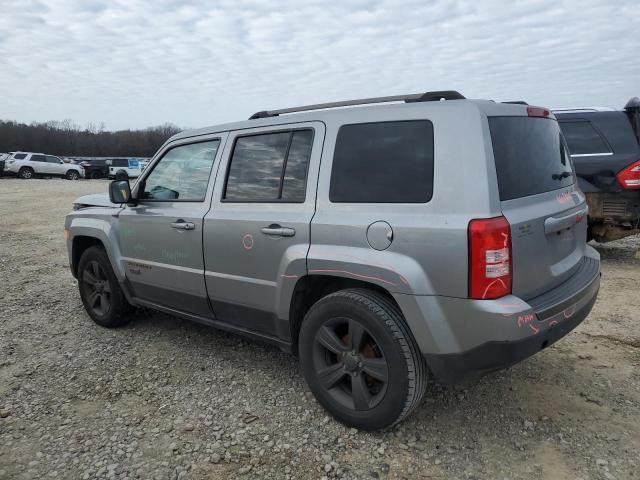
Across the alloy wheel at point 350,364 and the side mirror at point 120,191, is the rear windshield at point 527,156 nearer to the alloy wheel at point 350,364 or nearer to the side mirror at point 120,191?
the alloy wheel at point 350,364

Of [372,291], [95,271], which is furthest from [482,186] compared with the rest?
[95,271]

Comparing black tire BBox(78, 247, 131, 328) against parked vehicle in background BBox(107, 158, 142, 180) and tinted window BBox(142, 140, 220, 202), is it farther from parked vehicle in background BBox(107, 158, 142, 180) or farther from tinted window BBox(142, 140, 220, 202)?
parked vehicle in background BBox(107, 158, 142, 180)

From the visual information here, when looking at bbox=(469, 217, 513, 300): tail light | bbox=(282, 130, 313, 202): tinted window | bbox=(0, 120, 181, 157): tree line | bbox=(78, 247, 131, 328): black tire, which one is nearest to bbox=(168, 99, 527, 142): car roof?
bbox=(282, 130, 313, 202): tinted window

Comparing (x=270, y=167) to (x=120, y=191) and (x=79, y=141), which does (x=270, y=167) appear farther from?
(x=79, y=141)

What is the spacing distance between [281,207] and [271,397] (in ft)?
4.21

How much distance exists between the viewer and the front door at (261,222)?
307 centimetres

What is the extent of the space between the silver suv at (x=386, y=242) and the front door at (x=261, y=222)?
1 cm

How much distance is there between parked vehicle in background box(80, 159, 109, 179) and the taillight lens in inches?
1466

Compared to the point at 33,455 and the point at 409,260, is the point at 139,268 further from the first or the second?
the point at 409,260

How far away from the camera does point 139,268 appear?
13.7 ft

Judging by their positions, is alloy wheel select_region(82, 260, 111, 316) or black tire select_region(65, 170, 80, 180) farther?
black tire select_region(65, 170, 80, 180)

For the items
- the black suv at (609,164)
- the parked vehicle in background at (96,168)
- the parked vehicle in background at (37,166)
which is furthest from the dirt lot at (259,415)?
the parked vehicle in background at (96,168)

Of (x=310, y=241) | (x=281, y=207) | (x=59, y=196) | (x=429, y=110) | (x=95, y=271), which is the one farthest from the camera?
(x=59, y=196)

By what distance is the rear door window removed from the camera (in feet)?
21.7
